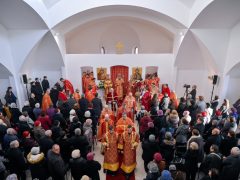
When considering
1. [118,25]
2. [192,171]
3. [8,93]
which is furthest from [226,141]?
[118,25]

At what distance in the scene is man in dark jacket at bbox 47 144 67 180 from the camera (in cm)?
532

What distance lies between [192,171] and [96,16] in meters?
9.62

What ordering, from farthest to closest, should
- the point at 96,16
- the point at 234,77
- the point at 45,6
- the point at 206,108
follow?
the point at 96,16, the point at 234,77, the point at 45,6, the point at 206,108

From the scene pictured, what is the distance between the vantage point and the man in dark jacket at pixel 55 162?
5318 mm

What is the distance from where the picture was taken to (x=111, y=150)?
21.2 feet

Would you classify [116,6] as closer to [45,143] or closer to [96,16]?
[96,16]

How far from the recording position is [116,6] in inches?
436

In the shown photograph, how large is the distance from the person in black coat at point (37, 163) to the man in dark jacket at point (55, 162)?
17cm

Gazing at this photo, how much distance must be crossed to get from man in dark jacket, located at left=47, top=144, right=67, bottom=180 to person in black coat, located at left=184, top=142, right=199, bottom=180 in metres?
3.22

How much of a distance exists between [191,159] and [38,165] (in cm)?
389

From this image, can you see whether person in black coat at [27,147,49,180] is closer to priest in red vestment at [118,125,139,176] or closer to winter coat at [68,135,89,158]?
winter coat at [68,135,89,158]

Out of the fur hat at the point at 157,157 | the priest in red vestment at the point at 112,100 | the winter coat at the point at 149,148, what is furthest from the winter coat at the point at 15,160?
the priest in red vestment at the point at 112,100

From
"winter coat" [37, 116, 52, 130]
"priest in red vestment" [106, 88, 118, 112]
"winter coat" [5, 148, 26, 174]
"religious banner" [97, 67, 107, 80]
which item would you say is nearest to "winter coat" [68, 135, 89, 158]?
"winter coat" [5, 148, 26, 174]

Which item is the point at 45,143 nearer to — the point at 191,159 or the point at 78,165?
the point at 78,165
